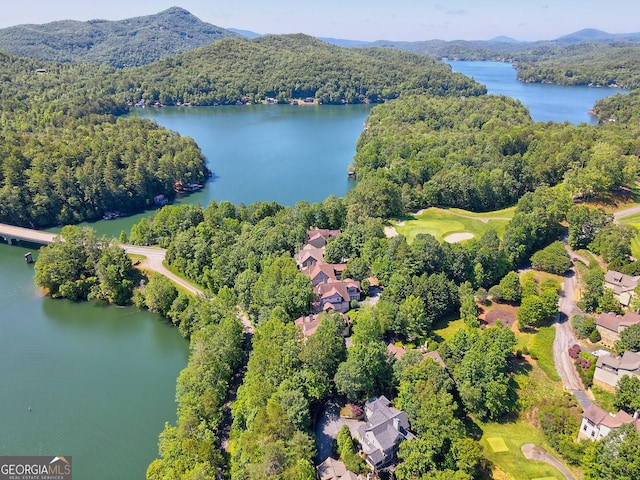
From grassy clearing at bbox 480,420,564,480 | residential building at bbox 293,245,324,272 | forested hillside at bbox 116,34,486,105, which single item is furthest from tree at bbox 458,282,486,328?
forested hillside at bbox 116,34,486,105

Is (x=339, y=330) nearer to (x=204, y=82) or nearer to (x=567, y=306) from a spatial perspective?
(x=567, y=306)

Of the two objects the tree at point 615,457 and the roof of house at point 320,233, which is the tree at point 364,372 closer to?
the tree at point 615,457

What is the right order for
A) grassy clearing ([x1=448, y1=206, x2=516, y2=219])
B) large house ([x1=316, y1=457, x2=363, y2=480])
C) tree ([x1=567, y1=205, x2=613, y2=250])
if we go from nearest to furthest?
large house ([x1=316, y1=457, x2=363, y2=480]), tree ([x1=567, y1=205, x2=613, y2=250]), grassy clearing ([x1=448, y1=206, x2=516, y2=219])

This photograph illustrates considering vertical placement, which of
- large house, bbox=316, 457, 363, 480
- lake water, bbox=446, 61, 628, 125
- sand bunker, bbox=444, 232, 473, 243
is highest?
lake water, bbox=446, 61, 628, 125

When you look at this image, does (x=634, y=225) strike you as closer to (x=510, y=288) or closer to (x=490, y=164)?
(x=510, y=288)

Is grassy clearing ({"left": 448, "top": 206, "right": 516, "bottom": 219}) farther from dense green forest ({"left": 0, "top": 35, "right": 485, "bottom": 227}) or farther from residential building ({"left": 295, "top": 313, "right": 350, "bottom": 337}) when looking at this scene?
dense green forest ({"left": 0, "top": 35, "right": 485, "bottom": 227})

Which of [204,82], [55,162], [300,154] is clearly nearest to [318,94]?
[204,82]
